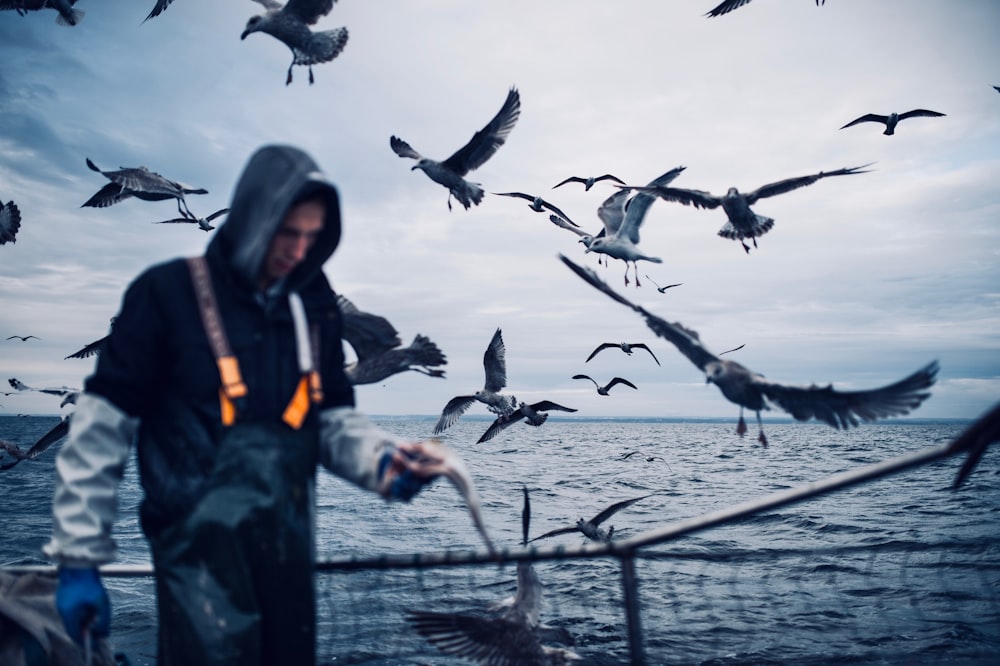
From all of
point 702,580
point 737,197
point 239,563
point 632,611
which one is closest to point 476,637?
point 632,611

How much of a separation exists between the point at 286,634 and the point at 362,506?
66.1ft

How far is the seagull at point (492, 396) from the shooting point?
46.9 ft

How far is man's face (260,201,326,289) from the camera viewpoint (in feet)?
7.17

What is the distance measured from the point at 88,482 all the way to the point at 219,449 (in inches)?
16.3

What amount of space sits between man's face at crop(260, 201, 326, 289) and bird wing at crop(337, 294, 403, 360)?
166 inches

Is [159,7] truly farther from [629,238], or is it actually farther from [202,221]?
[629,238]

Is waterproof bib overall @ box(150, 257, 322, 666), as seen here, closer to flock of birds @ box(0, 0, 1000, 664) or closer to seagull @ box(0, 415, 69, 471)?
flock of birds @ box(0, 0, 1000, 664)

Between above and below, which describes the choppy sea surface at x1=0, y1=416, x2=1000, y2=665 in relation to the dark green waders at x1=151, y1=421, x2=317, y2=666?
below

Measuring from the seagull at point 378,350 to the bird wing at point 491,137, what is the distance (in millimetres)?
5915

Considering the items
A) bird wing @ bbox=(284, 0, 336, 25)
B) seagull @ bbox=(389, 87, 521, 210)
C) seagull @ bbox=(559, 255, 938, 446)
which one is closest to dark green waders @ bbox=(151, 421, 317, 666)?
seagull @ bbox=(559, 255, 938, 446)

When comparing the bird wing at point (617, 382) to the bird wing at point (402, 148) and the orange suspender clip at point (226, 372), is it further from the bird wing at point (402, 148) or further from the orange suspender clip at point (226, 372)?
the orange suspender clip at point (226, 372)

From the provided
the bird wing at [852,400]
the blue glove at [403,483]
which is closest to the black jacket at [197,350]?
the blue glove at [403,483]

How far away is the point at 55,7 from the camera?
10914mm

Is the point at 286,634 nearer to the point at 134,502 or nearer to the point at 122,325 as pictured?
the point at 122,325
